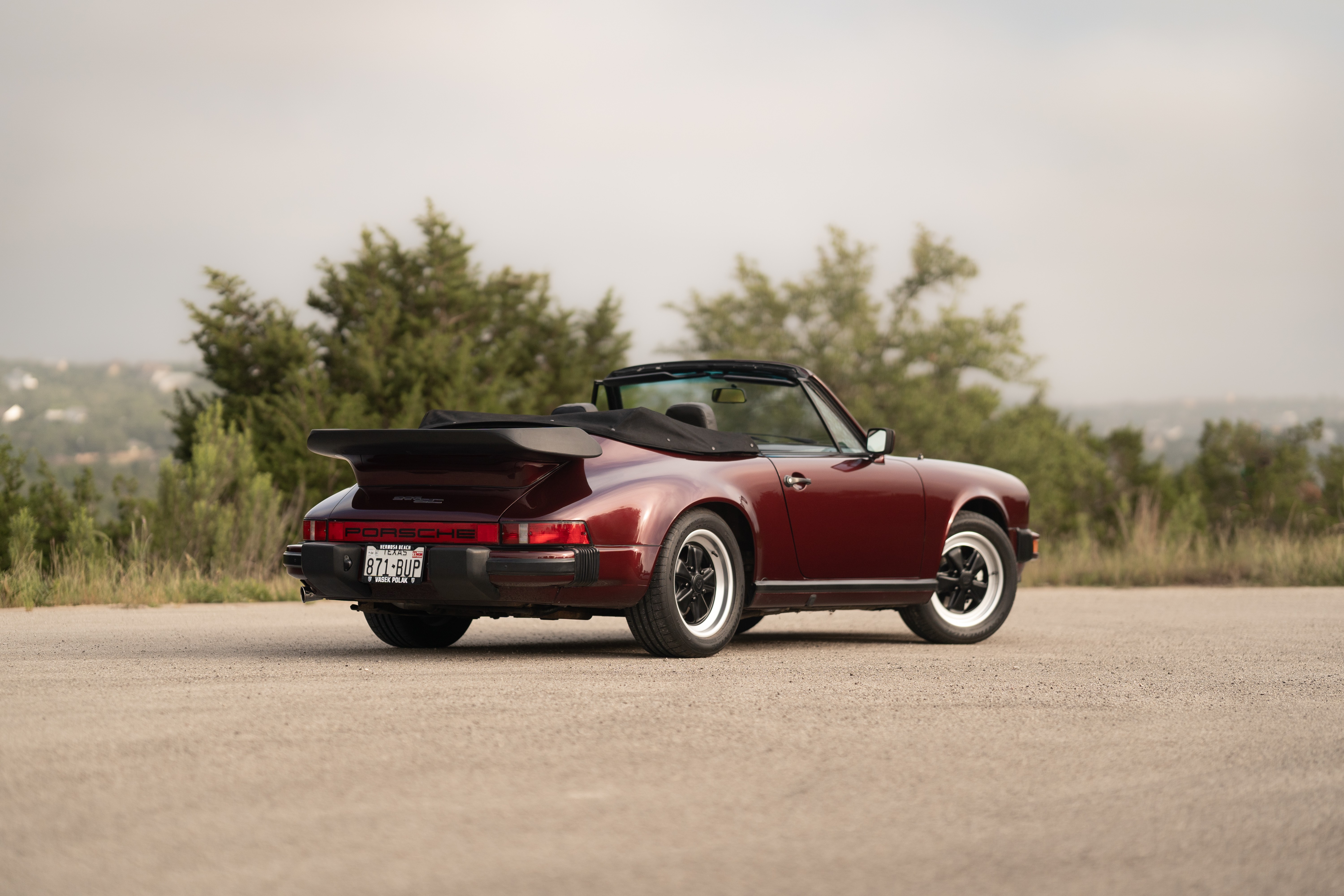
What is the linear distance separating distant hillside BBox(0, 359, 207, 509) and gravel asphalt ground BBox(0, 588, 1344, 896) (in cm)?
1907

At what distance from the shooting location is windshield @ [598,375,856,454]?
9.23 meters

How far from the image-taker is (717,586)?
27.3ft

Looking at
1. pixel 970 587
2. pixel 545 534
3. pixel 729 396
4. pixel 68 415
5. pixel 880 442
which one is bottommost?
pixel 970 587

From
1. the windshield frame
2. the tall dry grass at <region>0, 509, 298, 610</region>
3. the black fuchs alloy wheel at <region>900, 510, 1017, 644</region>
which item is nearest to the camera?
the windshield frame

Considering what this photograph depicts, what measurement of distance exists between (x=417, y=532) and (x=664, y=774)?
3352 mm

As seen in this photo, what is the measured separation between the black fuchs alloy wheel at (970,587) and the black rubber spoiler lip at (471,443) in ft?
8.94

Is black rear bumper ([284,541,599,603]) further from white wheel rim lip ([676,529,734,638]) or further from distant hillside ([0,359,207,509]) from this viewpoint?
distant hillside ([0,359,207,509])

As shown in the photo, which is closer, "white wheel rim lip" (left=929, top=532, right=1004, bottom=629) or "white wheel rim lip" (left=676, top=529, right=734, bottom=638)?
"white wheel rim lip" (left=676, top=529, right=734, bottom=638)

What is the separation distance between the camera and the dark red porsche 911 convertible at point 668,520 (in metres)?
7.62

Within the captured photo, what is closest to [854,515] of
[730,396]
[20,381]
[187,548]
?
[730,396]

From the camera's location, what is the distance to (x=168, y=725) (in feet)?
18.2

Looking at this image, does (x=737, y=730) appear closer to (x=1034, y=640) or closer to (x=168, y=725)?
(x=168, y=725)

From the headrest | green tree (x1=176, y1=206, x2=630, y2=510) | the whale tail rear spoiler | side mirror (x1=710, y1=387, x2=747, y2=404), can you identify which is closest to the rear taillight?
the whale tail rear spoiler

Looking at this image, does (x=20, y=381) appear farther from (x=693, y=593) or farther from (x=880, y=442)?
(x=693, y=593)
